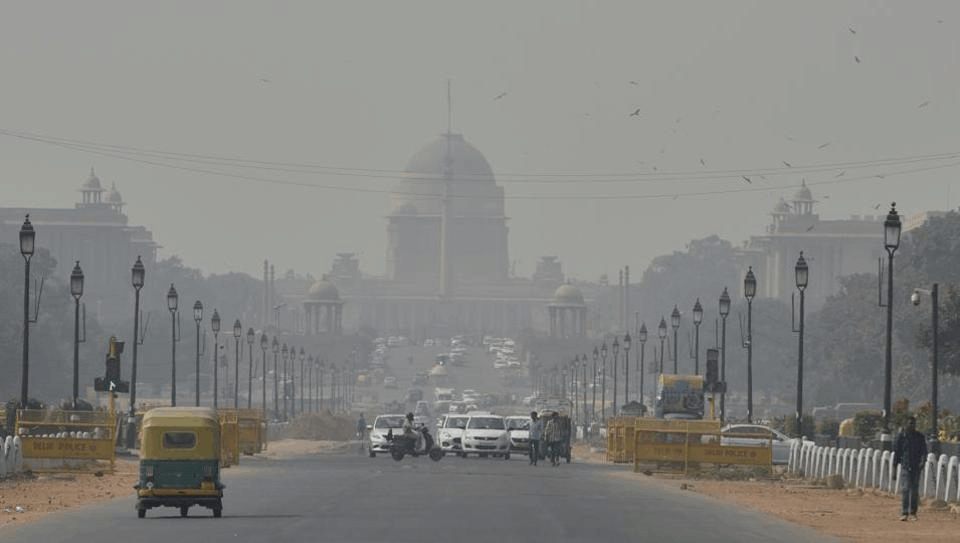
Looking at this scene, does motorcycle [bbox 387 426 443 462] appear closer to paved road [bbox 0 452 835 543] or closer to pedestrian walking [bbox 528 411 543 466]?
pedestrian walking [bbox 528 411 543 466]

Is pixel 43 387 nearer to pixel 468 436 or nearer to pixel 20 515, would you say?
pixel 468 436

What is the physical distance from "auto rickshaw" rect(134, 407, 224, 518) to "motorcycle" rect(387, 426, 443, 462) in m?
29.6

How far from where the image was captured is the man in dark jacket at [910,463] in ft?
136

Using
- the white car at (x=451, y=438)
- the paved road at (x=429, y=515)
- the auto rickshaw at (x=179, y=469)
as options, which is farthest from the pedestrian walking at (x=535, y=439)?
the auto rickshaw at (x=179, y=469)

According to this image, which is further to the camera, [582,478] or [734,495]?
[582,478]

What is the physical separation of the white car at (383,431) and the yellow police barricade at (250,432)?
3.70 m

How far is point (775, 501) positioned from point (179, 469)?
13.9 meters

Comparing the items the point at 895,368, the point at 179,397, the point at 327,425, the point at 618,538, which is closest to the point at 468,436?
the point at 618,538

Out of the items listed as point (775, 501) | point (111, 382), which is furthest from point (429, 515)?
point (111, 382)

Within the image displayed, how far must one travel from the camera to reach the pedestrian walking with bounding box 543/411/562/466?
70.6m

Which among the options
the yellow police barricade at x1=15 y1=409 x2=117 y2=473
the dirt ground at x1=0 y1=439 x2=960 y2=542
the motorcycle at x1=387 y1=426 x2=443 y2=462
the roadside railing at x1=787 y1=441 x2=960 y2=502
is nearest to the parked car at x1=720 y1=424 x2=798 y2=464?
the roadside railing at x1=787 y1=441 x2=960 y2=502

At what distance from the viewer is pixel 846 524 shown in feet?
134

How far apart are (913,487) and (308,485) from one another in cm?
1412

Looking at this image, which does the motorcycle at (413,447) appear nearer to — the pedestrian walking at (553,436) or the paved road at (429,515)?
the pedestrian walking at (553,436)
